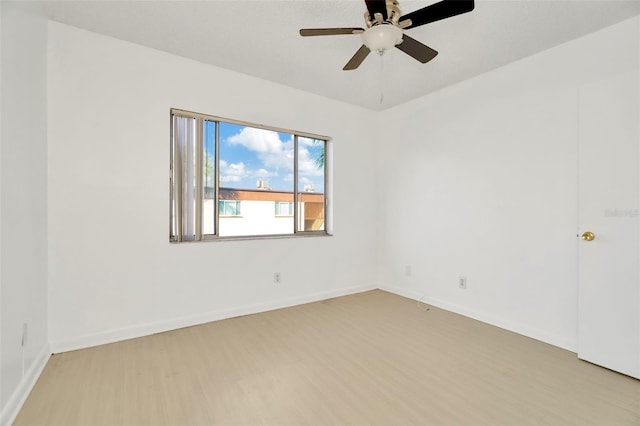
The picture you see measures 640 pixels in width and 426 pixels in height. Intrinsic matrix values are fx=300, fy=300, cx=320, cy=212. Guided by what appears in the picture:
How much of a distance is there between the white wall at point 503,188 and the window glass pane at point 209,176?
237 centimetres

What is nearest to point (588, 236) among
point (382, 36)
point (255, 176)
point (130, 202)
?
point (382, 36)

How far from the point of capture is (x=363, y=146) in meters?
4.24

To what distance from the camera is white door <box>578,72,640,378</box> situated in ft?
6.90

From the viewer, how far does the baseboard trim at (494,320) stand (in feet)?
8.29

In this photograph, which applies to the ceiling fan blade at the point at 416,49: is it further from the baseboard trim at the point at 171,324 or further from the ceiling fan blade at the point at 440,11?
the baseboard trim at the point at 171,324

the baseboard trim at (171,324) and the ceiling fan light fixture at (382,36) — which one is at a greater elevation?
the ceiling fan light fixture at (382,36)

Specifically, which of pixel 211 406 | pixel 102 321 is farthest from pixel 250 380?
pixel 102 321

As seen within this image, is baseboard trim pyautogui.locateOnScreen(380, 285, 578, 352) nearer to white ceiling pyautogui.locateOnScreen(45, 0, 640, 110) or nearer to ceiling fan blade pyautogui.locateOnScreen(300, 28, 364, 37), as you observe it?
white ceiling pyautogui.locateOnScreen(45, 0, 640, 110)

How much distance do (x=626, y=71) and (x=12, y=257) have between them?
4234 mm

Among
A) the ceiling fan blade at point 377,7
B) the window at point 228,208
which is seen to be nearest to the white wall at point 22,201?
the window at point 228,208

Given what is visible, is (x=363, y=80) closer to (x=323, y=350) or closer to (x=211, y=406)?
(x=323, y=350)

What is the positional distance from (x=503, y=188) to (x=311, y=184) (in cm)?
216

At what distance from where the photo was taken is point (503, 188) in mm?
2959

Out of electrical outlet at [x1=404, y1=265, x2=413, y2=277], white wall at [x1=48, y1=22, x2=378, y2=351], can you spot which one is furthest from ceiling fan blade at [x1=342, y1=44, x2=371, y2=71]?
electrical outlet at [x1=404, y1=265, x2=413, y2=277]
